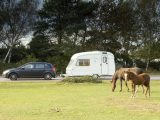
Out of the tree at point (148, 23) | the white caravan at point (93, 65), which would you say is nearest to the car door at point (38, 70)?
the white caravan at point (93, 65)

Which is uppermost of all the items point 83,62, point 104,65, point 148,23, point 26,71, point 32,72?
point 148,23

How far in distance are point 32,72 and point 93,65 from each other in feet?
20.1

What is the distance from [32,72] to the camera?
164 feet

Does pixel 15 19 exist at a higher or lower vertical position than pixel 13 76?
higher

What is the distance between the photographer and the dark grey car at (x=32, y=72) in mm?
50031

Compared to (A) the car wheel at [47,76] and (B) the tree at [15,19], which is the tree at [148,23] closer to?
(B) the tree at [15,19]

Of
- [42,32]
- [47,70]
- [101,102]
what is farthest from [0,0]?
[101,102]

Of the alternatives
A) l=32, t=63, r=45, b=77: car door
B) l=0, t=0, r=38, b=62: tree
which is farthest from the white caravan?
l=0, t=0, r=38, b=62: tree

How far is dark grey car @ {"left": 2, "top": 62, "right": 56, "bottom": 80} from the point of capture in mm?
50031

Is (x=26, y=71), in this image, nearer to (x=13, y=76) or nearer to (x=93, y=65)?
(x=13, y=76)

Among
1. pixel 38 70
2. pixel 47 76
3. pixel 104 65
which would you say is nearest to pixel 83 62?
pixel 104 65

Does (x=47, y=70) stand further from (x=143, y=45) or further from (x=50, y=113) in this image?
(x=50, y=113)

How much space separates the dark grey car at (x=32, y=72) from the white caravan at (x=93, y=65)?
2.67 meters

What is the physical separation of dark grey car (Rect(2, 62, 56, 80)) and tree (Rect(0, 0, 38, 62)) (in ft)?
71.0
